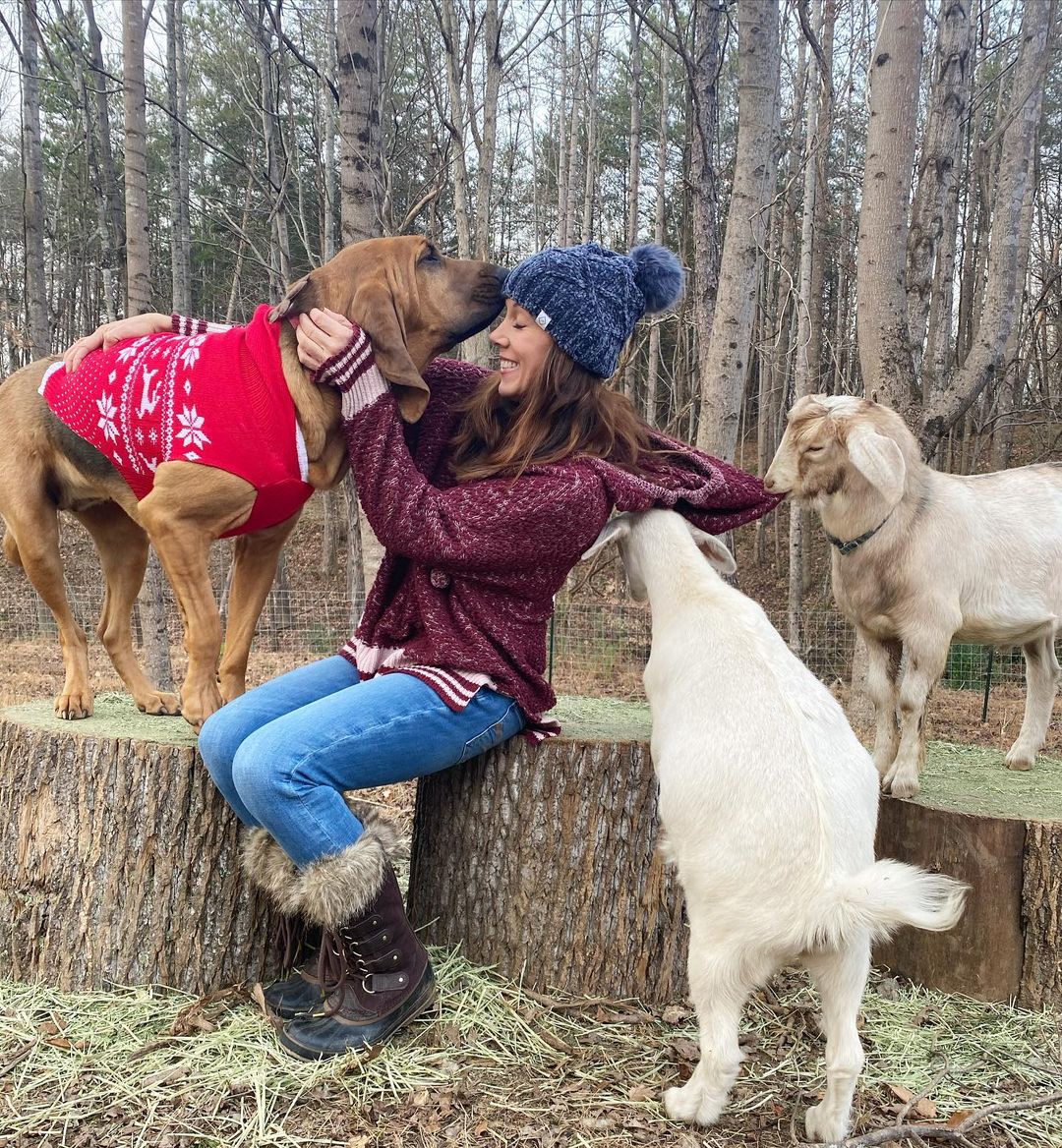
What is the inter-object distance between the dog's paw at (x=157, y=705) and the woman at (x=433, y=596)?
0.81 metres

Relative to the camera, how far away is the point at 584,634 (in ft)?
29.7

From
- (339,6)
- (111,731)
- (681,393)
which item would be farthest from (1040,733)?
(681,393)

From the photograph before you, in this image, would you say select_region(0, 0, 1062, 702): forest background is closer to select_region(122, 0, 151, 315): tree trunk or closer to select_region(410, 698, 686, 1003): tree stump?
select_region(122, 0, 151, 315): tree trunk

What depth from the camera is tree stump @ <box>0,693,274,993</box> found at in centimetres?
279

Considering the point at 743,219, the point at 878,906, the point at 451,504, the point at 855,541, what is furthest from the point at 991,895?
the point at 743,219

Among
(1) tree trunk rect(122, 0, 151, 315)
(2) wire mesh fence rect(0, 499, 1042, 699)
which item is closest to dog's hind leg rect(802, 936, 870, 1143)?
A: (2) wire mesh fence rect(0, 499, 1042, 699)

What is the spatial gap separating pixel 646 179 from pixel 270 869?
65.3ft

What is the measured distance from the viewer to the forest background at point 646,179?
477 centimetres

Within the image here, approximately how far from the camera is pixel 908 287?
18.3ft

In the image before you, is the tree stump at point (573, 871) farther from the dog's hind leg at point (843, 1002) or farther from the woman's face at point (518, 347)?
the woman's face at point (518, 347)

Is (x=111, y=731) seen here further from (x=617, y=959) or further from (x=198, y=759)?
(x=617, y=959)

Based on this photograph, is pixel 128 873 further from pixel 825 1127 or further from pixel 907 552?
pixel 907 552

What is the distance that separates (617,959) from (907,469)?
6.18 feet

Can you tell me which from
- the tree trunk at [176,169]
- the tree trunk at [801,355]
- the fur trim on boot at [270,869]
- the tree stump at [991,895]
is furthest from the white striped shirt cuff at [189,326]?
the tree trunk at [176,169]
